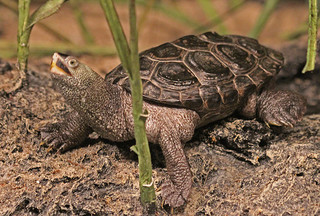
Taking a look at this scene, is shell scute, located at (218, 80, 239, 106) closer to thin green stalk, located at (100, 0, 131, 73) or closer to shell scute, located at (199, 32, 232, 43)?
shell scute, located at (199, 32, 232, 43)

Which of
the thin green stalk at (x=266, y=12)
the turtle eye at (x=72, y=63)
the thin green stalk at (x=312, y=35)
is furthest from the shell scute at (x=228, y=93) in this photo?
the thin green stalk at (x=266, y=12)

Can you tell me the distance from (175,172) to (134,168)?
232 mm

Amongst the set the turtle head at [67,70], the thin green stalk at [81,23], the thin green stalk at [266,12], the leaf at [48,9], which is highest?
the thin green stalk at [81,23]

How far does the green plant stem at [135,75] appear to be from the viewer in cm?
114

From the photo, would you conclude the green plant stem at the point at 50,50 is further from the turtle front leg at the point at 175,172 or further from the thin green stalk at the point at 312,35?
the thin green stalk at the point at 312,35

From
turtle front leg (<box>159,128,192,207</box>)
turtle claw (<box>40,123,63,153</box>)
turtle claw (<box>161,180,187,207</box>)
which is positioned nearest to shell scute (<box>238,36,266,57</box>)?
turtle front leg (<box>159,128,192,207</box>)

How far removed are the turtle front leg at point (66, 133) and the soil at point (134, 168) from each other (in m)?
0.05

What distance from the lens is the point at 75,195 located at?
1660 millimetres

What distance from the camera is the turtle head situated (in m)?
1.62

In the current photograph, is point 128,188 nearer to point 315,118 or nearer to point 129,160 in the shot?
point 129,160

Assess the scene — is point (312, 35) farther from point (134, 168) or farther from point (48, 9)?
point (48, 9)

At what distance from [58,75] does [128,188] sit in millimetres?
645

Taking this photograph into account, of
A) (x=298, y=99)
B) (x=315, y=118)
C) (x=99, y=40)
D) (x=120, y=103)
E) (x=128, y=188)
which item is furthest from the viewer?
(x=99, y=40)

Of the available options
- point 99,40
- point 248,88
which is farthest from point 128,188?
point 99,40
